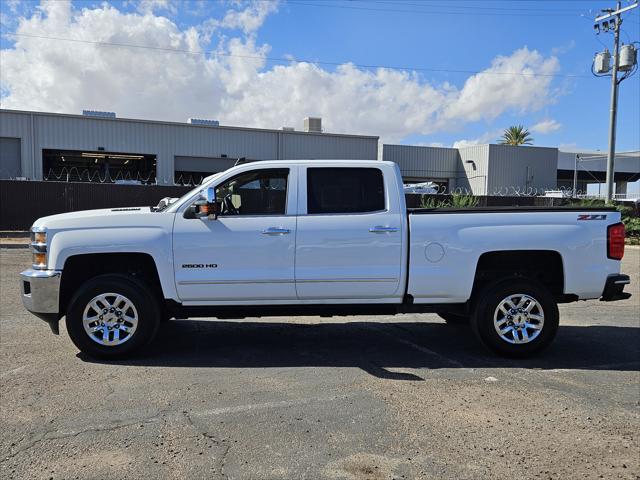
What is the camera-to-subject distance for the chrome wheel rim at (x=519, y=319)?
5695mm

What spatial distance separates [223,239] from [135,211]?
1.06 metres

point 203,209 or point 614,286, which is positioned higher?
point 203,209

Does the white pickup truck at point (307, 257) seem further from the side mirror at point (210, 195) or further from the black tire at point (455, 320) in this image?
the black tire at point (455, 320)

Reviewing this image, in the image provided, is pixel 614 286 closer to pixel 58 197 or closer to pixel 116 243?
pixel 116 243

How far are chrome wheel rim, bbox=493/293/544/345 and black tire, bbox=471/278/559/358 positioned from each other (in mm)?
11

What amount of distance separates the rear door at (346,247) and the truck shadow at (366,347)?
2.34ft

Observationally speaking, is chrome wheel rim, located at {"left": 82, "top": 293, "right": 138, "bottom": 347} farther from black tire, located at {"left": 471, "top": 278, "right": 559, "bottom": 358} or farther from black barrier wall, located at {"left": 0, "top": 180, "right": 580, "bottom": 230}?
black barrier wall, located at {"left": 0, "top": 180, "right": 580, "bottom": 230}

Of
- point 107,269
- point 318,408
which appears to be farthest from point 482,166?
point 318,408

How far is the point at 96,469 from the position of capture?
131 inches

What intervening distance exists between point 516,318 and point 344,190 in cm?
226

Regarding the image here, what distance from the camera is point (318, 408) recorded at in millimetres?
4359

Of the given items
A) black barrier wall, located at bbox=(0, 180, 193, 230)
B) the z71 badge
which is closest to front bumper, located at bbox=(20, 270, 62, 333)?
the z71 badge

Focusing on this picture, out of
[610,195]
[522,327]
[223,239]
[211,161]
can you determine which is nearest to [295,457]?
[223,239]

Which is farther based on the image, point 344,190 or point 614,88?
point 614,88
